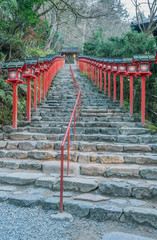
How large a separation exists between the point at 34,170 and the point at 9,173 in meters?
0.52

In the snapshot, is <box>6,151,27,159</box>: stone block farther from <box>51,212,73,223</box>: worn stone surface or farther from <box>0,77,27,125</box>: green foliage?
<box>51,212,73,223</box>: worn stone surface

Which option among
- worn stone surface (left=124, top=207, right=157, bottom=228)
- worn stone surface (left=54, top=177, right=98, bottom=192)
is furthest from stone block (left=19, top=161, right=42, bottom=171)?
worn stone surface (left=124, top=207, right=157, bottom=228)

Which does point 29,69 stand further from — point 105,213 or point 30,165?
point 105,213

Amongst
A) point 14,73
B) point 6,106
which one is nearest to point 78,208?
point 14,73

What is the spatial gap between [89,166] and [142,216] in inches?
61.7

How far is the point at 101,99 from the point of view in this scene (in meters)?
9.93

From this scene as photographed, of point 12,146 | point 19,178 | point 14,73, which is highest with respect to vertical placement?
point 14,73

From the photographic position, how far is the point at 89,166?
434 centimetres

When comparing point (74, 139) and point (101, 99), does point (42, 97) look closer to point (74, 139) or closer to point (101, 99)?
point (101, 99)

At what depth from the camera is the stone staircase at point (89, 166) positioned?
3314 millimetres

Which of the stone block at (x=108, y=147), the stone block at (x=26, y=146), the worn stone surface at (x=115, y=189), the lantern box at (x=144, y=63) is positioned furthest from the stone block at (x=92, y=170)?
the lantern box at (x=144, y=63)

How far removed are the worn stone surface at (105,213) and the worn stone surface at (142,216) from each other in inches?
4.9

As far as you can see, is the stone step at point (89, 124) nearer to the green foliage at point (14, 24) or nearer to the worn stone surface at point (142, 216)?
the green foliage at point (14, 24)

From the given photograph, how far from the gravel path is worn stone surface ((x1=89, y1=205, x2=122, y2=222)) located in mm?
75
